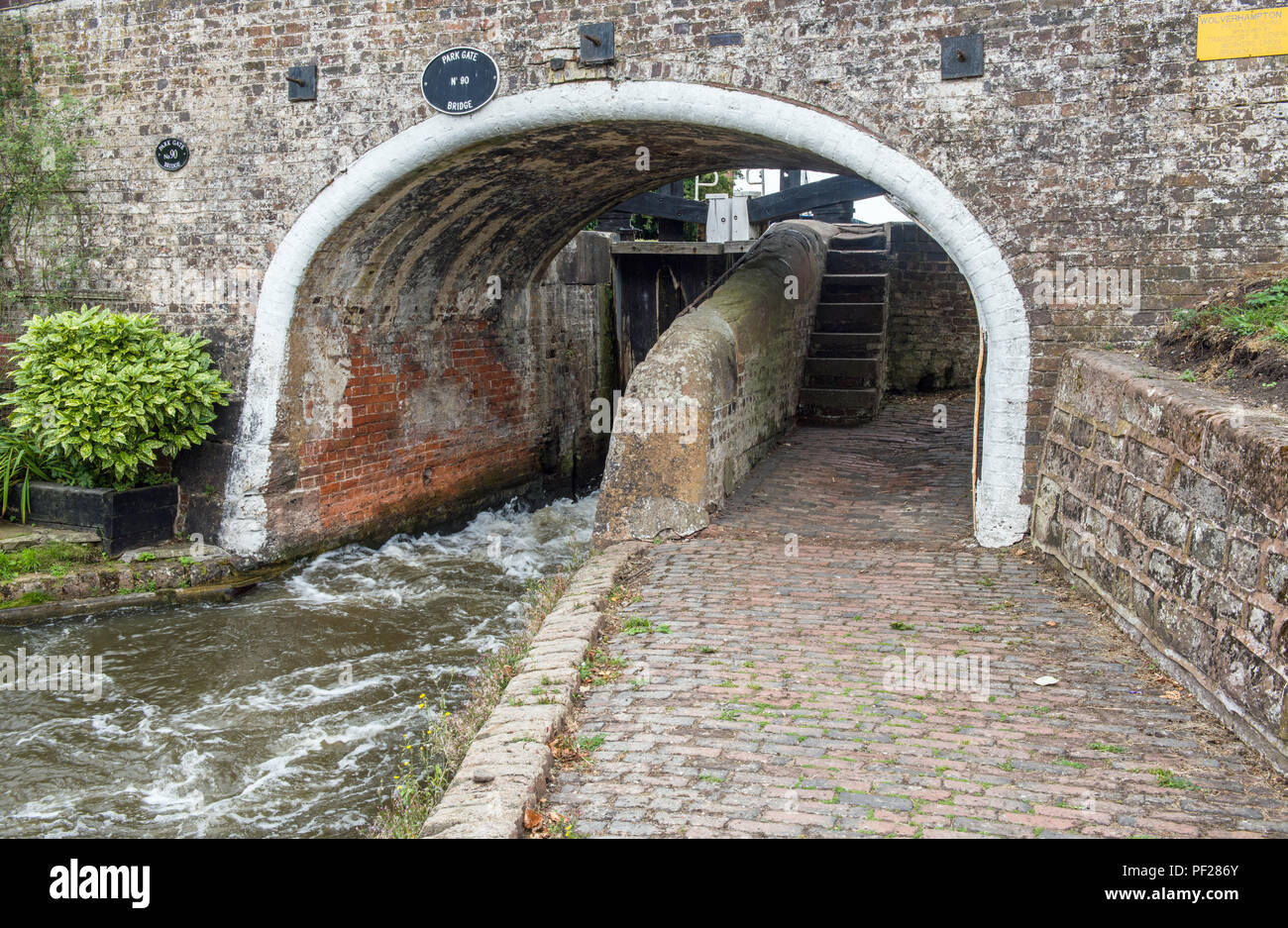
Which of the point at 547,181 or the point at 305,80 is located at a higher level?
the point at 305,80

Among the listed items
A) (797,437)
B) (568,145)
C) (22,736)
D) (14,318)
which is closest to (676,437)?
(568,145)

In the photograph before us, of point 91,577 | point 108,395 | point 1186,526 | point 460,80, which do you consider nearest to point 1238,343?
point 1186,526

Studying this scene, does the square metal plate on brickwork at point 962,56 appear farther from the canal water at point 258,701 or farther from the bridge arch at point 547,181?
the canal water at point 258,701

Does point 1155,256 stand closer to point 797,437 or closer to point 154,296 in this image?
point 797,437

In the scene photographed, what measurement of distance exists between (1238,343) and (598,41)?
4.54 metres

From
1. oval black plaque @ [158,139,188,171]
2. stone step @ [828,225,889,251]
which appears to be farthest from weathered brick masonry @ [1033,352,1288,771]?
stone step @ [828,225,889,251]

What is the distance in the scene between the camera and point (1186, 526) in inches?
179

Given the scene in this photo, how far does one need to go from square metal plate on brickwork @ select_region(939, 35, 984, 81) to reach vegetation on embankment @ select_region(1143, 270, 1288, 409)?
2.01m

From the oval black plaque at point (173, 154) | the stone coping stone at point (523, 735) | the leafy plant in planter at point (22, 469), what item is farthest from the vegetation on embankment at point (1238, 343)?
the leafy plant in planter at point (22, 469)

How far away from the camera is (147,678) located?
260 inches

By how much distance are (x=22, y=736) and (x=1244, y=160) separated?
25.5ft

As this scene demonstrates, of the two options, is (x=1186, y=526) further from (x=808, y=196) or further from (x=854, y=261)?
(x=808, y=196)

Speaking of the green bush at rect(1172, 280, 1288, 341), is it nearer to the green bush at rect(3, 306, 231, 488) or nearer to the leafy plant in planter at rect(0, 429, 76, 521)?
the green bush at rect(3, 306, 231, 488)

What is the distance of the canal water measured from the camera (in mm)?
4984
